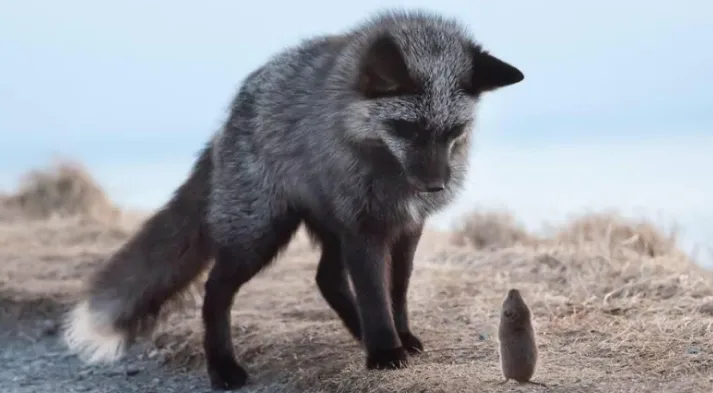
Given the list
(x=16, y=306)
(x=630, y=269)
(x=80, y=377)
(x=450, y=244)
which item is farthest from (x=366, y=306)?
(x=450, y=244)

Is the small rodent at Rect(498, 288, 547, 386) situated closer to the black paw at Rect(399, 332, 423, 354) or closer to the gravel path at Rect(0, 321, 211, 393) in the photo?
the black paw at Rect(399, 332, 423, 354)

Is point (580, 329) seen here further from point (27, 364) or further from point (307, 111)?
point (27, 364)

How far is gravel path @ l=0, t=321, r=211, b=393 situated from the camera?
23.2 ft

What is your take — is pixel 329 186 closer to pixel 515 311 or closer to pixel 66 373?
pixel 515 311

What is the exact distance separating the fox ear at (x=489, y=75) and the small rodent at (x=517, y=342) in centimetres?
120

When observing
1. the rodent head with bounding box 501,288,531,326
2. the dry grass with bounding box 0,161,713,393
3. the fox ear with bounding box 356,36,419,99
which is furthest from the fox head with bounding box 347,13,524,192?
the dry grass with bounding box 0,161,713,393

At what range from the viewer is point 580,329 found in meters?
6.76

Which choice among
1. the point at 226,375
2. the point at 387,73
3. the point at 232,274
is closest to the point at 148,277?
the point at 232,274

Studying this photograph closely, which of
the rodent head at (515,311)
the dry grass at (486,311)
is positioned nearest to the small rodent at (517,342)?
the rodent head at (515,311)

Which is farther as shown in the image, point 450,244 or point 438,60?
point 450,244

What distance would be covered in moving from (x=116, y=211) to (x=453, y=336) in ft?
24.9

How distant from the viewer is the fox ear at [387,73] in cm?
579

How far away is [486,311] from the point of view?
7457mm

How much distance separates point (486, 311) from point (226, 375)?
1.91 m
